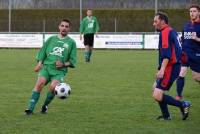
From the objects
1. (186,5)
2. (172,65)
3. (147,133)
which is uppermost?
(186,5)

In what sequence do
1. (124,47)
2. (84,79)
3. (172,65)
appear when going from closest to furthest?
(172,65) → (84,79) → (124,47)

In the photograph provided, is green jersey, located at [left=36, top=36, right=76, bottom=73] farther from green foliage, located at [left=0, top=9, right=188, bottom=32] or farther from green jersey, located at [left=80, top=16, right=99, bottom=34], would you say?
green foliage, located at [left=0, top=9, right=188, bottom=32]

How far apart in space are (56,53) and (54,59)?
12 cm

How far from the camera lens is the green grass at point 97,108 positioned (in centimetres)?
841

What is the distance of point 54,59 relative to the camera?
987 cm

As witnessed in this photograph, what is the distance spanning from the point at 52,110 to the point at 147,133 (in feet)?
8.96

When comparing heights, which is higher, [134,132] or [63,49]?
[63,49]

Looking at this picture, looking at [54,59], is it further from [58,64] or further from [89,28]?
[89,28]

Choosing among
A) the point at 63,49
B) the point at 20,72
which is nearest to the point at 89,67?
the point at 20,72

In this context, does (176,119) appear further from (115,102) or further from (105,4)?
(105,4)

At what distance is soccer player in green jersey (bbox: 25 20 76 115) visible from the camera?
385 inches

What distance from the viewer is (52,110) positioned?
33.9 feet

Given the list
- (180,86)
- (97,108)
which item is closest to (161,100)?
(97,108)

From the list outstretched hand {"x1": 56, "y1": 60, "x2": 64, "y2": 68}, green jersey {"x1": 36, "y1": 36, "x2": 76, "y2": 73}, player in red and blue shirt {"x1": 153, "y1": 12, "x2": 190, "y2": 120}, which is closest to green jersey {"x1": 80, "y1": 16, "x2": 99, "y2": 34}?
green jersey {"x1": 36, "y1": 36, "x2": 76, "y2": 73}
